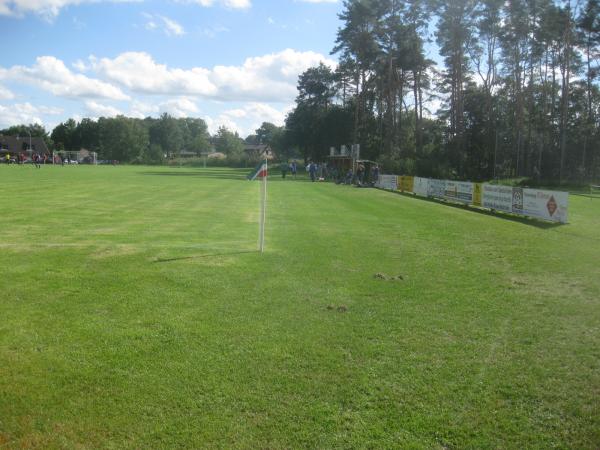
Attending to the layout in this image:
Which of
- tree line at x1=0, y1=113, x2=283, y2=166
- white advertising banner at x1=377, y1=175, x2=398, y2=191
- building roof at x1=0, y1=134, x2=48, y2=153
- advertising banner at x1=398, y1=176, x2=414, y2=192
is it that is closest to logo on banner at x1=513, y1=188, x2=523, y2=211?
advertising banner at x1=398, y1=176, x2=414, y2=192

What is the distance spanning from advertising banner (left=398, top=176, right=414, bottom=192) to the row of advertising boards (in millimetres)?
1828

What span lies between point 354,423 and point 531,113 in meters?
64.8

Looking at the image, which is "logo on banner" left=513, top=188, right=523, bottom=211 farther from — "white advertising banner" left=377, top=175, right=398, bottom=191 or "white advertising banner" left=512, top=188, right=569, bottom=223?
"white advertising banner" left=377, top=175, right=398, bottom=191

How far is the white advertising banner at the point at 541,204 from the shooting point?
65.4 feet

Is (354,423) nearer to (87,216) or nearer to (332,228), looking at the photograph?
(332,228)

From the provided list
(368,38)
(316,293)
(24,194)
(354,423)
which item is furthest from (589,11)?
(354,423)

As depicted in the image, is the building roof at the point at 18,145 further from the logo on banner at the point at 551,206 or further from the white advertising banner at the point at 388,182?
the logo on banner at the point at 551,206

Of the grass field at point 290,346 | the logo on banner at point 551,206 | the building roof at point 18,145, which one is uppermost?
the building roof at point 18,145

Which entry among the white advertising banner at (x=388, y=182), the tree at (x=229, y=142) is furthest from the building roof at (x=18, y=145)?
the white advertising banner at (x=388, y=182)

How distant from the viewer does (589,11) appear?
166 ft

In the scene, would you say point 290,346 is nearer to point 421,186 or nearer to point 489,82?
point 421,186

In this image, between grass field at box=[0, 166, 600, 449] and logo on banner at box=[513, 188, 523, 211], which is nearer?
grass field at box=[0, 166, 600, 449]

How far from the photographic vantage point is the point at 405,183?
39594 mm

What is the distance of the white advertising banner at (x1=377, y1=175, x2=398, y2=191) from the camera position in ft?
137
